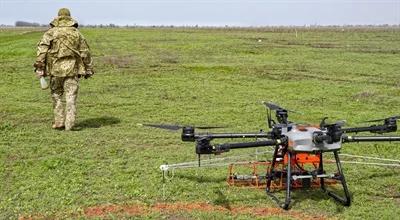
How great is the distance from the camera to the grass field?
310 inches

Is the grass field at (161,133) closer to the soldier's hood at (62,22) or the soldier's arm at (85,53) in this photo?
the soldier's arm at (85,53)

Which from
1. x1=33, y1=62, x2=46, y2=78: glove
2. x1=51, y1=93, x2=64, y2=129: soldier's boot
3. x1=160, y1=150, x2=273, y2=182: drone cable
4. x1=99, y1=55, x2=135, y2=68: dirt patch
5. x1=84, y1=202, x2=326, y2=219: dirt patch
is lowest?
x1=84, y1=202, x2=326, y2=219: dirt patch

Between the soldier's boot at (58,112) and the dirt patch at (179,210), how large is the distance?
18.6 feet

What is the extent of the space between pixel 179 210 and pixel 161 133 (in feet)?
17.2

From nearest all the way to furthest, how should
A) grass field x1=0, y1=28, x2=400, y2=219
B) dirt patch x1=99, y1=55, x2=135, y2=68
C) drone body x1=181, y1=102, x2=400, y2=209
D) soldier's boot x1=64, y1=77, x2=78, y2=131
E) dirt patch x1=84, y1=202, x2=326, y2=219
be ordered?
drone body x1=181, y1=102, x2=400, y2=209 < dirt patch x1=84, y1=202, x2=326, y2=219 < grass field x1=0, y1=28, x2=400, y2=219 < soldier's boot x1=64, y1=77, x2=78, y2=131 < dirt patch x1=99, y1=55, x2=135, y2=68

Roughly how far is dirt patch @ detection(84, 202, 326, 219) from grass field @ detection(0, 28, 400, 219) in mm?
41

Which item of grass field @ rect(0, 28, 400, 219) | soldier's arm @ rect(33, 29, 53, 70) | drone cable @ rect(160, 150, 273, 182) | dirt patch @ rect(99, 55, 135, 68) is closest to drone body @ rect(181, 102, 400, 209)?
grass field @ rect(0, 28, 400, 219)

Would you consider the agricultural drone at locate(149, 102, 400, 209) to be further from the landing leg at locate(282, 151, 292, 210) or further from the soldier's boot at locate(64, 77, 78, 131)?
the soldier's boot at locate(64, 77, 78, 131)

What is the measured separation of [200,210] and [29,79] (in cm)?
1724

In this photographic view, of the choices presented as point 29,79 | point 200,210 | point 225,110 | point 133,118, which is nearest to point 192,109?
point 225,110

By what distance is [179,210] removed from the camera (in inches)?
299

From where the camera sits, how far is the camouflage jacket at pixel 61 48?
12.4 meters

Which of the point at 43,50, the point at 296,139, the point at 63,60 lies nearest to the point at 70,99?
the point at 63,60

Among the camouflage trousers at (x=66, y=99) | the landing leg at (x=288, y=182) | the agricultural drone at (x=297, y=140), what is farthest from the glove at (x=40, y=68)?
the landing leg at (x=288, y=182)
